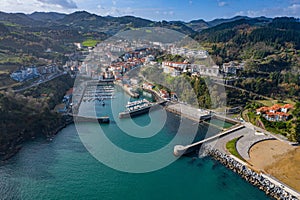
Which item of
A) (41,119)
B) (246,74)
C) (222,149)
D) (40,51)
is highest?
(40,51)

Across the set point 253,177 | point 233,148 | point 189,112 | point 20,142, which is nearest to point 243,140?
point 233,148

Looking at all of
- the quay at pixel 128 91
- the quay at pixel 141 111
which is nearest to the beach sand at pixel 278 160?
the quay at pixel 141 111

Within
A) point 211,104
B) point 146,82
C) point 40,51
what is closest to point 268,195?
point 211,104

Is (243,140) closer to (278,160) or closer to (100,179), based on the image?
(278,160)

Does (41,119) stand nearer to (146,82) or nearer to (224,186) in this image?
(224,186)

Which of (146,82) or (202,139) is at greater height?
(146,82)

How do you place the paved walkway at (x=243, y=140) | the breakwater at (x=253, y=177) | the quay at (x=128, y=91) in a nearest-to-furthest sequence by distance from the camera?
the breakwater at (x=253, y=177)
the paved walkway at (x=243, y=140)
the quay at (x=128, y=91)

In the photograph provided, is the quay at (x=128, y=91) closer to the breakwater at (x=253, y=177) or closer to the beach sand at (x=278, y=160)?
the breakwater at (x=253, y=177)
